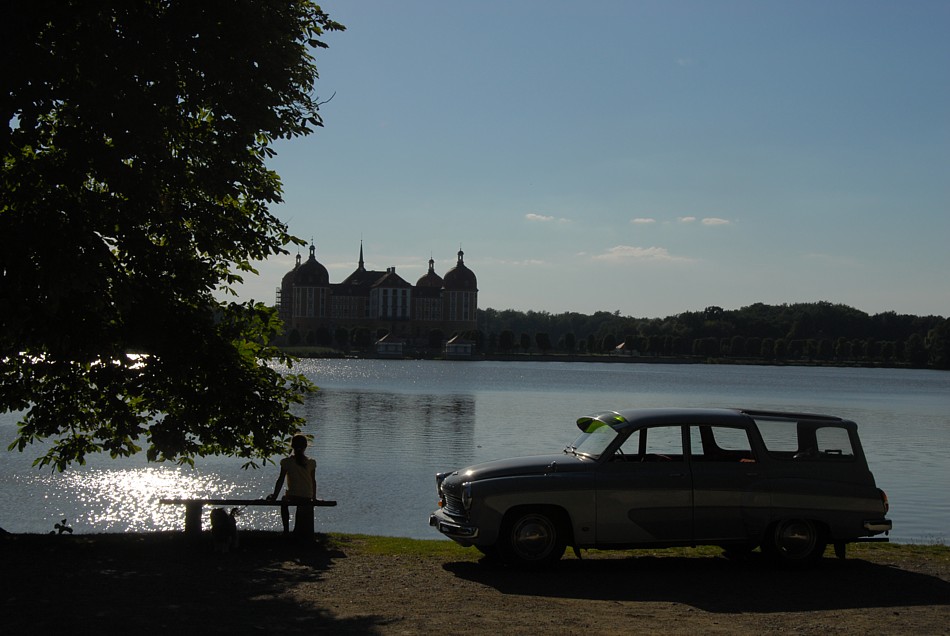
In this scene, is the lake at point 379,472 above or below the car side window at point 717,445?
below

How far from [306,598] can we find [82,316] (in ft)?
15.4

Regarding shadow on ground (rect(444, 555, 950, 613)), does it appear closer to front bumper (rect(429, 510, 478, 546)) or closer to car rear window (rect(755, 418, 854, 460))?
front bumper (rect(429, 510, 478, 546))

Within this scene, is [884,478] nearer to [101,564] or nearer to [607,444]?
[607,444]

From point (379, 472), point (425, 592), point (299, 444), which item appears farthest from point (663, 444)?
point (379, 472)

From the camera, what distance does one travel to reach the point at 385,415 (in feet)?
144

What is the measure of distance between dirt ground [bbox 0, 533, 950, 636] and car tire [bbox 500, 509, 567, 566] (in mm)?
170

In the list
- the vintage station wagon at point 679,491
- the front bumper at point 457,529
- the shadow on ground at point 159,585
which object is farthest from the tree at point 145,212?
the vintage station wagon at point 679,491

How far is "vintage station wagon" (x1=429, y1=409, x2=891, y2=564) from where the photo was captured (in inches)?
394

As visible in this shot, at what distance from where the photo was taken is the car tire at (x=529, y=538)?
10008mm

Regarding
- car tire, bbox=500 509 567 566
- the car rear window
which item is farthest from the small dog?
the car rear window

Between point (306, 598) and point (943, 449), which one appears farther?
point (943, 449)

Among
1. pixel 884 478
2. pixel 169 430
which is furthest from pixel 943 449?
pixel 169 430

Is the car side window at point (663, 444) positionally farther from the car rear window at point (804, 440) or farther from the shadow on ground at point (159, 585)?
the shadow on ground at point (159, 585)

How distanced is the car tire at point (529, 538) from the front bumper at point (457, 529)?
32cm
